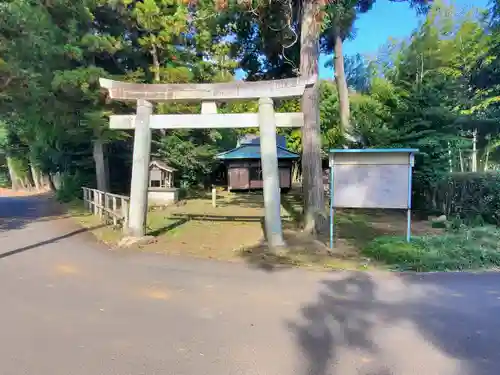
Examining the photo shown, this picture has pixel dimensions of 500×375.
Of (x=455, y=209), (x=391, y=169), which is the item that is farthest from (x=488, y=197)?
(x=391, y=169)

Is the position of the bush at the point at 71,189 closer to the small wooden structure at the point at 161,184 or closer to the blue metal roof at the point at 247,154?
the small wooden structure at the point at 161,184

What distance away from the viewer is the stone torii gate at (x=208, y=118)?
841 centimetres

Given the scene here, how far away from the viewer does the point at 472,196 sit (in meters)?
11.5

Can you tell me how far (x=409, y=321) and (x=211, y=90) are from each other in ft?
21.4

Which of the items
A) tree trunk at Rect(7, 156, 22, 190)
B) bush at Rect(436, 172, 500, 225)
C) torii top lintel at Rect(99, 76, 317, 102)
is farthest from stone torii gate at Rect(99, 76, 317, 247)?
tree trunk at Rect(7, 156, 22, 190)

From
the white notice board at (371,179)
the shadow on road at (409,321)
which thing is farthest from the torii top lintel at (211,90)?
the shadow on road at (409,321)

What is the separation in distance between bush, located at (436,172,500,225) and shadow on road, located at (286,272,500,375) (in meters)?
5.75

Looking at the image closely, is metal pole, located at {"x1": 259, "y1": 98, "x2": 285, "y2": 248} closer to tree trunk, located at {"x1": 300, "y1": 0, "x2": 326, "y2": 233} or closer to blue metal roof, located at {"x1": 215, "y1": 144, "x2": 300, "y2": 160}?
tree trunk, located at {"x1": 300, "y1": 0, "x2": 326, "y2": 233}

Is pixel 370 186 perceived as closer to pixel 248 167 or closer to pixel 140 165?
pixel 140 165

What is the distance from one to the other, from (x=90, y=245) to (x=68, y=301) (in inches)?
160

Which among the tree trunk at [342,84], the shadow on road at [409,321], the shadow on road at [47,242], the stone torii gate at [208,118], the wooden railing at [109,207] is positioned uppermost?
the tree trunk at [342,84]

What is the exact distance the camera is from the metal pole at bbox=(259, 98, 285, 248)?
26.6 ft

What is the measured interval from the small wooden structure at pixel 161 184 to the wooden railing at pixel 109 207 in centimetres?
296

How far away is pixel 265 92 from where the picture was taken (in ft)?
28.1
